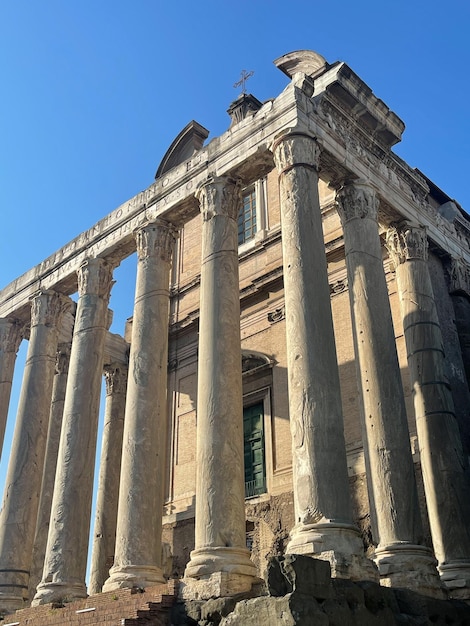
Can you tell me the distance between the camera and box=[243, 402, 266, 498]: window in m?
18.1

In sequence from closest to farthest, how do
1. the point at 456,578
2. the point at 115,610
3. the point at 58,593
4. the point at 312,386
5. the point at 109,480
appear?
the point at 115,610
the point at 312,386
the point at 456,578
the point at 58,593
the point at 109,480

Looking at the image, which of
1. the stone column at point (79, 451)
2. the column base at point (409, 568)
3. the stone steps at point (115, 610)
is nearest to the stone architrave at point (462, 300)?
the column base at point (409, 568)

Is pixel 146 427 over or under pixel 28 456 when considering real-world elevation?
under

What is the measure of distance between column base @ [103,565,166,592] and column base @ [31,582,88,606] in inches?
66.7

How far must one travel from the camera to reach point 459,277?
1803 cm

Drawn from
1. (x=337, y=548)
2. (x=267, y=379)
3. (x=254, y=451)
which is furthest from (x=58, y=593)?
(x=267, y=379)

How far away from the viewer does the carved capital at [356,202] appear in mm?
15258

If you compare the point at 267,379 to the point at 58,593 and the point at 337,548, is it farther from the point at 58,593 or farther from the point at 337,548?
the point at 337,548

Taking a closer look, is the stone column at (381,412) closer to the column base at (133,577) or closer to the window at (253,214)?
the column base at (133,577)

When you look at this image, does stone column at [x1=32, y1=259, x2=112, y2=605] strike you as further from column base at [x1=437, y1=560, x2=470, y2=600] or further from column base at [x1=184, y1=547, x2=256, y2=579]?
column base at [x1=437, y1=560, x2=470, y2=600]

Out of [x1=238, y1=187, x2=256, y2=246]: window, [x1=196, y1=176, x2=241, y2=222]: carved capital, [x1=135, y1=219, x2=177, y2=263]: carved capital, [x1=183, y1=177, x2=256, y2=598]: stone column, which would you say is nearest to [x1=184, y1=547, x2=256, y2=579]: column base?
[x1=183, y1=177, x2=256, y2=598]: stone column

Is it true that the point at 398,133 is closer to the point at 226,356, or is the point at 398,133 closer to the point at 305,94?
the point at 305,94

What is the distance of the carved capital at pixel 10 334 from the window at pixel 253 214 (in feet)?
24.8

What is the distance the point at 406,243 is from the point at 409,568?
319 inches
